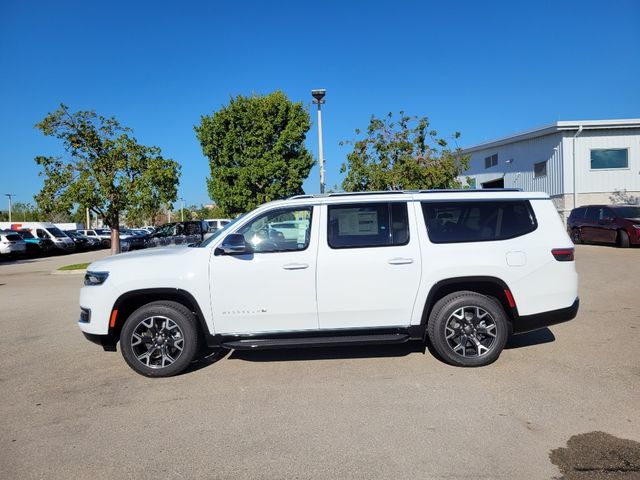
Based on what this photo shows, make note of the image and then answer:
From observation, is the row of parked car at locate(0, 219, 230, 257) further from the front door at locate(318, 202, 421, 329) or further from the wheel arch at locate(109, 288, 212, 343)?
the front door at locate(318, 202, 421, 329)

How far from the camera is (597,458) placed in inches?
129

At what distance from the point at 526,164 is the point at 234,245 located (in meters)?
29.7

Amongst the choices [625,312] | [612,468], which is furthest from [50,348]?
[625,312]

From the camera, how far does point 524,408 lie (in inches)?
161

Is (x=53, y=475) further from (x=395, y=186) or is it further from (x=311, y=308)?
(x=395, y=186)

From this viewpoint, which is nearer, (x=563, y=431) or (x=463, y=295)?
(x=563, y=431)

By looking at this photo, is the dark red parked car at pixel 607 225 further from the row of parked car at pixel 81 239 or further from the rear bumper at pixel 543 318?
the row of parked car at pixel 81 239

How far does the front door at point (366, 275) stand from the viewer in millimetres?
4953

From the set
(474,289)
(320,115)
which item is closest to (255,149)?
(320,115)

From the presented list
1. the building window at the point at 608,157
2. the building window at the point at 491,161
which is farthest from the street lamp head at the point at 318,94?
the building window at the point at 491,161

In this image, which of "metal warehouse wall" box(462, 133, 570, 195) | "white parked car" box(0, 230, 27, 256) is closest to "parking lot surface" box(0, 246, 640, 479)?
"metal warehouse wall" box(462, 133, 570, 195)

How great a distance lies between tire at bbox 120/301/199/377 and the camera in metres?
4.99

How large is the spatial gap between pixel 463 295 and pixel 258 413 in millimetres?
2471

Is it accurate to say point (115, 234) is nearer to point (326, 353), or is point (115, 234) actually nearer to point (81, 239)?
point (326, 353)
